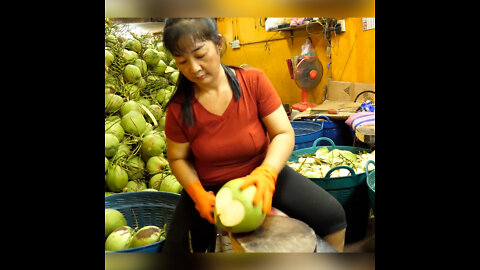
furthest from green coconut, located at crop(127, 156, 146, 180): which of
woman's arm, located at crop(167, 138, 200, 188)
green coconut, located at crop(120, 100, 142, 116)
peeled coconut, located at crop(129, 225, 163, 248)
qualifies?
woman's arm, located at crop(167, 138, 200, 188)

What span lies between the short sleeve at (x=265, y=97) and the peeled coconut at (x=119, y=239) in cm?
61

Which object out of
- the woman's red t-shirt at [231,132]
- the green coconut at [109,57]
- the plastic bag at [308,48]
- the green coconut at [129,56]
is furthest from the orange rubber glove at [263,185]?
the plastic bag at [308,48]

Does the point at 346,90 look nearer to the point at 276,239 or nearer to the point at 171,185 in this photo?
the point at 171,185

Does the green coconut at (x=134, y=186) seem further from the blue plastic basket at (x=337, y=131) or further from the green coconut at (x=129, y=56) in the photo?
the blue plastic basket at (x=337, y=131)

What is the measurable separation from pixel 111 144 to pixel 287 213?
1000 mm

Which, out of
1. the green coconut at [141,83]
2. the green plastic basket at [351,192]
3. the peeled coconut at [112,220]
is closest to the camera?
the peeled coconut at [112,220]

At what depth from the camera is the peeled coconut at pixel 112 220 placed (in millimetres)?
1283

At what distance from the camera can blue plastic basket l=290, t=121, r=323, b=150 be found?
7.24 feet
